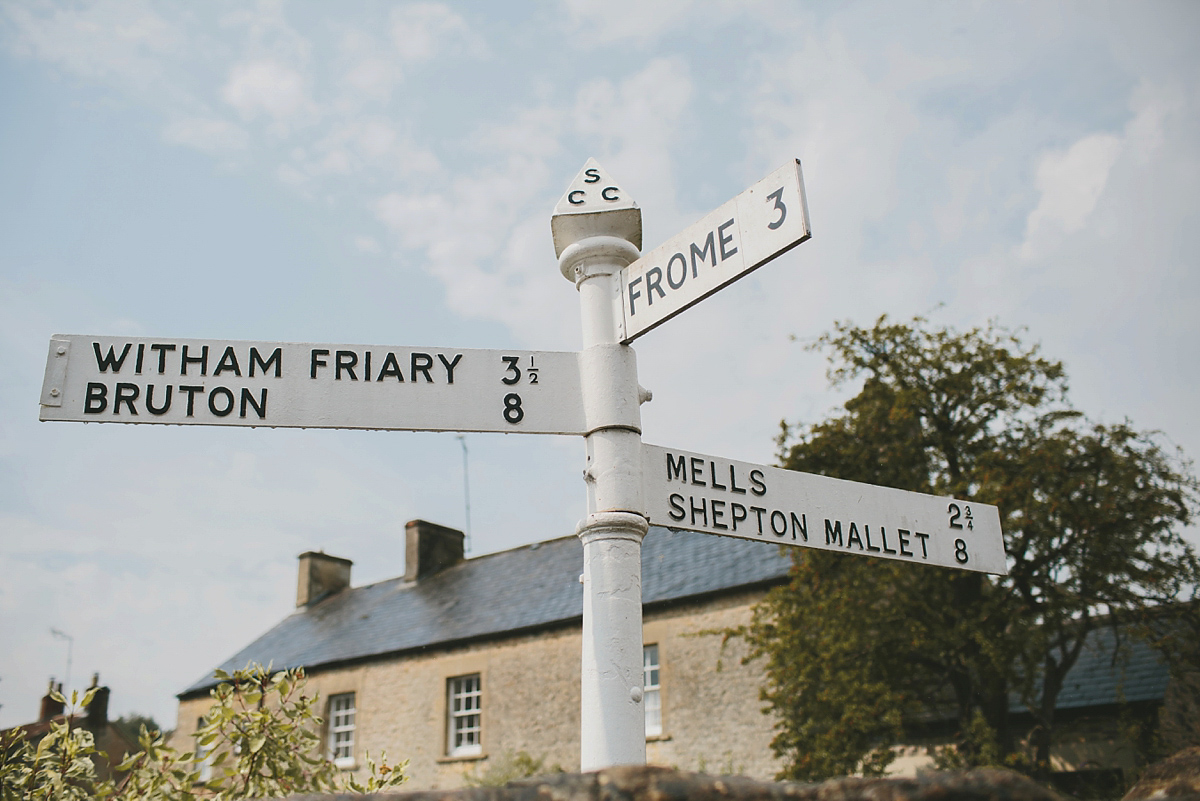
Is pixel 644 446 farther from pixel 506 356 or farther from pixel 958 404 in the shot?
pixel 958 404

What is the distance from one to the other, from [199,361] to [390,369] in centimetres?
56

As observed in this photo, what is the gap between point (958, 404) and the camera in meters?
14.0

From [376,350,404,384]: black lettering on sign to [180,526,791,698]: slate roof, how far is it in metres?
12.6

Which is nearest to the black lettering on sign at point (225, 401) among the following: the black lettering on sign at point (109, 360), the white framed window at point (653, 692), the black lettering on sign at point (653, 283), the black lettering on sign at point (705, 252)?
the black lettering on sign at point (109, 360)

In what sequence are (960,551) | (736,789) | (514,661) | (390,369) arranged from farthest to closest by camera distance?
1. (514,661)
2. (960,551)
3. (390,369)
4. (736,789)

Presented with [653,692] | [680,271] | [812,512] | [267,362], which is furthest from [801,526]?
[653,692]

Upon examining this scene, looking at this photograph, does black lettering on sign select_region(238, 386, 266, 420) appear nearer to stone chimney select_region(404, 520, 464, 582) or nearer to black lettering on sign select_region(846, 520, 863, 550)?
black lettering on sign select_region(846, 520, 863, 550)

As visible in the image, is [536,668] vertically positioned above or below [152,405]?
above

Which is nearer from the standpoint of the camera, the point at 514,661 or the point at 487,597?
the point at 514,661

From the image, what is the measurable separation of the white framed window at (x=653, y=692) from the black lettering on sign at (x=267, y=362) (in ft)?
48.7

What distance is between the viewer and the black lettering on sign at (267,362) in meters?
3.02

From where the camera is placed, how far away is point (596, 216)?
337cm

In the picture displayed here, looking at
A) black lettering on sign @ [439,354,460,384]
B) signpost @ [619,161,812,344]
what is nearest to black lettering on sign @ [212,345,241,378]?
black lettering on sign @ [439,354,460,384]

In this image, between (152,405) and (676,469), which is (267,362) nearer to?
(152,405)
